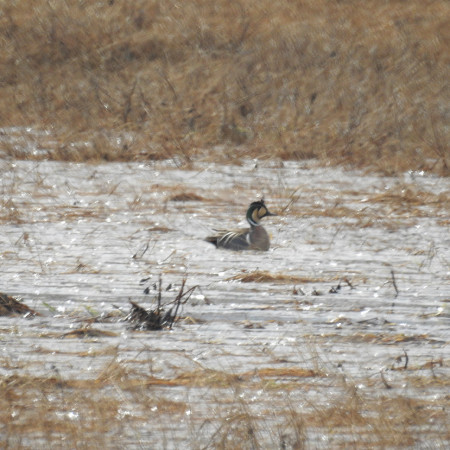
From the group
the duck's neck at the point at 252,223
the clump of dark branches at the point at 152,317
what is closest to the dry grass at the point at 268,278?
the clump of dark branches at the point at 152,317

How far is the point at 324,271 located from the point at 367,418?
3.21m

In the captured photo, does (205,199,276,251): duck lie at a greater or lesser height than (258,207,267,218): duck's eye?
greater

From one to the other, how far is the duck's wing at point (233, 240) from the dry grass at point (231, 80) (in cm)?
447

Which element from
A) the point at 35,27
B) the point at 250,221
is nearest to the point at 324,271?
the point at 250,221

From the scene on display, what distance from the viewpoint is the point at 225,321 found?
5.73m

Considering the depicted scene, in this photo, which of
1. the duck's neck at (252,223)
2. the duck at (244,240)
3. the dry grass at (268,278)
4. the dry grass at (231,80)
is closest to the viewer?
the dry grass at (268,278)

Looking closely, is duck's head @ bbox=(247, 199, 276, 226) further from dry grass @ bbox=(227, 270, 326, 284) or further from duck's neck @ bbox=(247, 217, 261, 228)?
dry grass @ bbox=(227, 270, 326, 284)

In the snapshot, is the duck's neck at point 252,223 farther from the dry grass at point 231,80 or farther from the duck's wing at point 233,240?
the dry grass at point 231,80

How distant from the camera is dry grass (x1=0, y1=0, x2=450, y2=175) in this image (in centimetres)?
1384

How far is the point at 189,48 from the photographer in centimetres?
1844

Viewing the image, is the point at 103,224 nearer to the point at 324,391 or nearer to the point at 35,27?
the point at 324,391

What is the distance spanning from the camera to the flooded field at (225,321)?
158 inches

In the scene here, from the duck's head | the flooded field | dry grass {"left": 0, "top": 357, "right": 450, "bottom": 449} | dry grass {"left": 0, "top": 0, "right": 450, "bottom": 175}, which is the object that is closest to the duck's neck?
the duck's head

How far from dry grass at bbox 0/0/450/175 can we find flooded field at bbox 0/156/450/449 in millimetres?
2752
